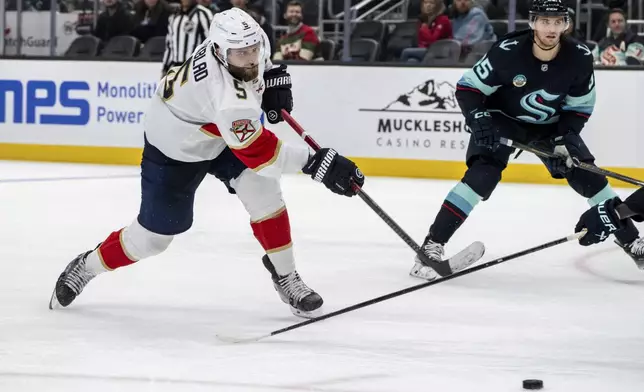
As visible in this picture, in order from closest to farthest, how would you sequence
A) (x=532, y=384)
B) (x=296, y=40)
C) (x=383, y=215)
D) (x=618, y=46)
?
1. (x=532, y=384)
2. (x=383, y=215)
3. (x=618, y=46)
4. (x=296, y=40)

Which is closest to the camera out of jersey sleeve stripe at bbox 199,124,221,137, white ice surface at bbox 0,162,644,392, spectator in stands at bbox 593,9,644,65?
white ice surface at bbox 0,162,644,392

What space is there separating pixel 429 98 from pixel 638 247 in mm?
3450

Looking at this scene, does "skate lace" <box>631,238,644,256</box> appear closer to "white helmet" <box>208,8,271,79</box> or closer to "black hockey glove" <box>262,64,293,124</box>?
"black hockey glove" <box>262,64,293,124</box>

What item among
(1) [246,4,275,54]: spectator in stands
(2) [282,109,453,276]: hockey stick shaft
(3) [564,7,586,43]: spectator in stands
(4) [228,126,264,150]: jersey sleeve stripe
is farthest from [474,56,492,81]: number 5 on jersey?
(1) [246,4,275,54]: spectator in stands

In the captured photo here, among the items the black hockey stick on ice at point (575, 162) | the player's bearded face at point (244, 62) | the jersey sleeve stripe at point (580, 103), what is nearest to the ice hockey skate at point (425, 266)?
the black hockey stick on ice at point (575, 162)

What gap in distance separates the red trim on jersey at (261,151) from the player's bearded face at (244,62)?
0.53 feet

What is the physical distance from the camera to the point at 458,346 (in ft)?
9.96

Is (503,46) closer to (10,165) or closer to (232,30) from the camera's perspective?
(232,30)

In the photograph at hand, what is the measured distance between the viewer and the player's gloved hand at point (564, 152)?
4116 mm

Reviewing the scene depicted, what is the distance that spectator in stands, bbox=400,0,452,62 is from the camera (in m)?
7.88

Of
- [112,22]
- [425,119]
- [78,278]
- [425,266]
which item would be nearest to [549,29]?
[425,266]

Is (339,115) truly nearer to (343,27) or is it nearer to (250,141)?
(343,27)

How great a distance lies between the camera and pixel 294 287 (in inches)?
134

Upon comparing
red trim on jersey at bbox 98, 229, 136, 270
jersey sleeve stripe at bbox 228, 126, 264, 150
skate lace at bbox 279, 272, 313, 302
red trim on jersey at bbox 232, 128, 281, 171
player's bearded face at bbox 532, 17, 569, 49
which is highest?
player's bearded face at bbox 532, 17, 569, 49
